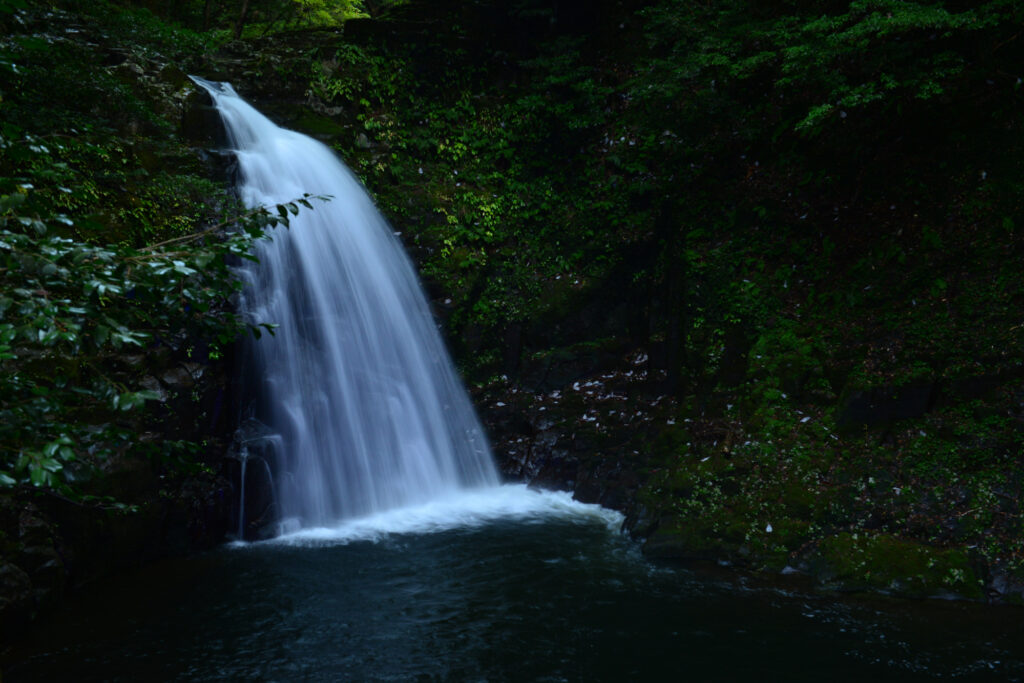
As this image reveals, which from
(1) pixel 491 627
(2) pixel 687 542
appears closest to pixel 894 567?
(2) pixel 687 542

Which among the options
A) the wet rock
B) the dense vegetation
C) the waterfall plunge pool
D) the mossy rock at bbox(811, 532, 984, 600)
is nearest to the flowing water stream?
the waterfall plunge pool

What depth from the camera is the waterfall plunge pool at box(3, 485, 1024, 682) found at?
16.6ft

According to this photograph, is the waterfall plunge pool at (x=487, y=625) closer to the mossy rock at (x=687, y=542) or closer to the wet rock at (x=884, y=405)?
the mossy rock at (x=687, y=542)

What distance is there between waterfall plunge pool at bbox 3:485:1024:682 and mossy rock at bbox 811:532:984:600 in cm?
22

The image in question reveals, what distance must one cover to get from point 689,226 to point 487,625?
7.42 meters

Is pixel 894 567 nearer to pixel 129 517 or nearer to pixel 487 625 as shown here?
pixel 487 625

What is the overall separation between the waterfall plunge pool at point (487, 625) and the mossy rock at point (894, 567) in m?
0.22

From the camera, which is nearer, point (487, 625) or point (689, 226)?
point (487, 625)

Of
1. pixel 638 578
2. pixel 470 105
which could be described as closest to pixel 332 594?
pixel 638 578

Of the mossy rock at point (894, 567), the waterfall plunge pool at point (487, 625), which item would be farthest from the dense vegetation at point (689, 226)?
the waterfall plunge pool at point (487, 625)

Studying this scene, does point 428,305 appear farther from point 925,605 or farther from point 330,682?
point 925,605

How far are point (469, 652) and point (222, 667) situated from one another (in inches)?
78.6

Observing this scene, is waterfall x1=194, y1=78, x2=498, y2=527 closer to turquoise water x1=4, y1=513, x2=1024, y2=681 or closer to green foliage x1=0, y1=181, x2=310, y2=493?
turquoise water x1=4, y1=513, x2=1024, y2=681

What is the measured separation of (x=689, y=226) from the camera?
10727mm
